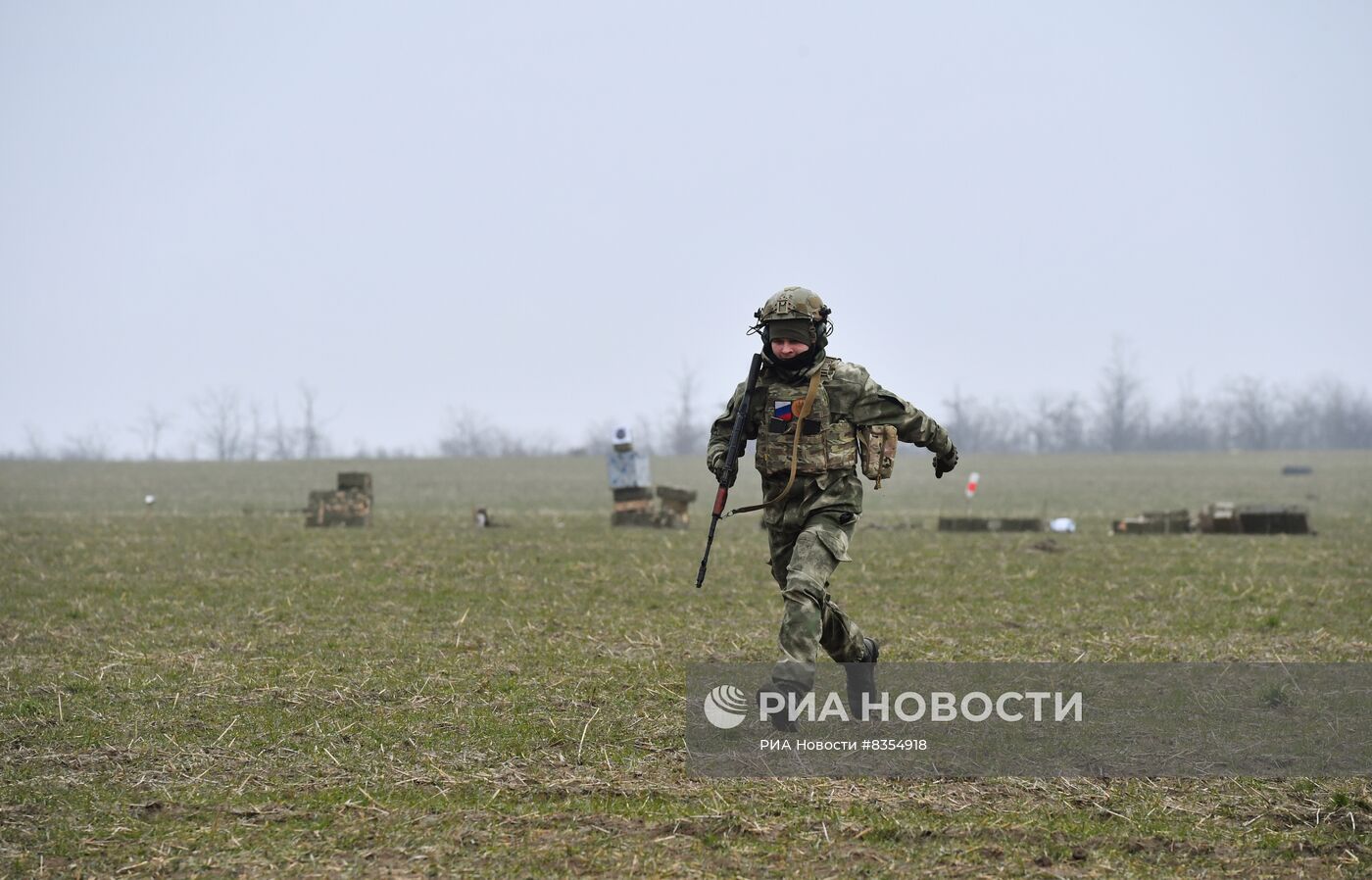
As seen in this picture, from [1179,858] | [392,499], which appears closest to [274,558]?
[1179,858]

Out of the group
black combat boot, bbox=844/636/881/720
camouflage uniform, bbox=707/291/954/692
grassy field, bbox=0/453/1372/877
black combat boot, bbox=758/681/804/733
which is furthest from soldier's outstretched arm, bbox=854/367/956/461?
grassy field, bbox=0/453/1372/877

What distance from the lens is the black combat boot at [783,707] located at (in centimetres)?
691

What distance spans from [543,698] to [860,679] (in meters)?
2.04

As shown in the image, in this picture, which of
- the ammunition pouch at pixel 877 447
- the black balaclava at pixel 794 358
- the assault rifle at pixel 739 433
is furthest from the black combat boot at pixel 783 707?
the black balaclava at pixel 794 358

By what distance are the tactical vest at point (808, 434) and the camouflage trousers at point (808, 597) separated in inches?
11.5

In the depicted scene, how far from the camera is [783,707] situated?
718 centimetres

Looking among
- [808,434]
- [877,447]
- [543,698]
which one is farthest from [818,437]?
[543,698]

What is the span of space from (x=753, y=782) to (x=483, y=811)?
1.28 metres

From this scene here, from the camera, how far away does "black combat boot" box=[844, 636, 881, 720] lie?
25.3 ft

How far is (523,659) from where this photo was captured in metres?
10.0

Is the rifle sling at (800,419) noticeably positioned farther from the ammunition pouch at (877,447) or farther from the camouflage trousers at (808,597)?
the ammunition pouch at (877,447)

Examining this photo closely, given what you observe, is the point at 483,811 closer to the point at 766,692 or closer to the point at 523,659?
the point at 766,692

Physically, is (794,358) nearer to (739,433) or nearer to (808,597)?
(739,433)

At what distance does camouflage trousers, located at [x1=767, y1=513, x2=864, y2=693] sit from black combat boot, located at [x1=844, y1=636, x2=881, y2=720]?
0.08 meters
